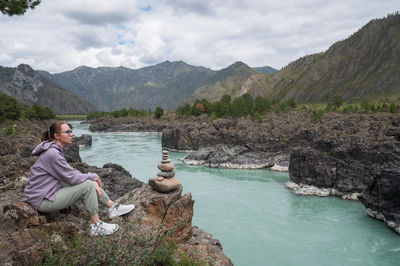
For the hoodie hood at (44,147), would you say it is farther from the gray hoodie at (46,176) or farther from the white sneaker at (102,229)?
the white sneaker at (102,229)

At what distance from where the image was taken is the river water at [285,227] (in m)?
16.1

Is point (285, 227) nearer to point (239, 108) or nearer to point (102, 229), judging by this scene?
point (102, 229)

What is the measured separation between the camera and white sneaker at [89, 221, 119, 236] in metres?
6.69

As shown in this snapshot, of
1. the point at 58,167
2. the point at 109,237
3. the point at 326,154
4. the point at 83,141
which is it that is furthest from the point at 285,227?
the point at 83,141

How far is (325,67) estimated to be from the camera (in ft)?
632

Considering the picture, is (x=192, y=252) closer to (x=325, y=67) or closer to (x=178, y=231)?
(x=178, y=231)

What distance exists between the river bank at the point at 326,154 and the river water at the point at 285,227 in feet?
5.78

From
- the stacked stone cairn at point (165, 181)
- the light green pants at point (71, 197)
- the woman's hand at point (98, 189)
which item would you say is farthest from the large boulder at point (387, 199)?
the light green pants at point (71, 197)

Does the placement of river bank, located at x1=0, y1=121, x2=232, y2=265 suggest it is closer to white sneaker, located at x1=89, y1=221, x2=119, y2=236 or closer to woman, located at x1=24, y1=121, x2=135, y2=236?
white sneaker, located at x1=89, y1=221, x2=119, y2=236

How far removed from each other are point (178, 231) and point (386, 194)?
58.0ft

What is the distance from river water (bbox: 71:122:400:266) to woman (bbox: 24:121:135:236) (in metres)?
11.9

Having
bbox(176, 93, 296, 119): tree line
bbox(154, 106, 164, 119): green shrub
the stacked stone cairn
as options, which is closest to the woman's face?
the stacked stone cairn

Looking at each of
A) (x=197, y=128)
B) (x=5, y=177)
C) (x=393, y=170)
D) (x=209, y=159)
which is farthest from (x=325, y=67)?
(x=5, y=177)

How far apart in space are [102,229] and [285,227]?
16.8 meters
